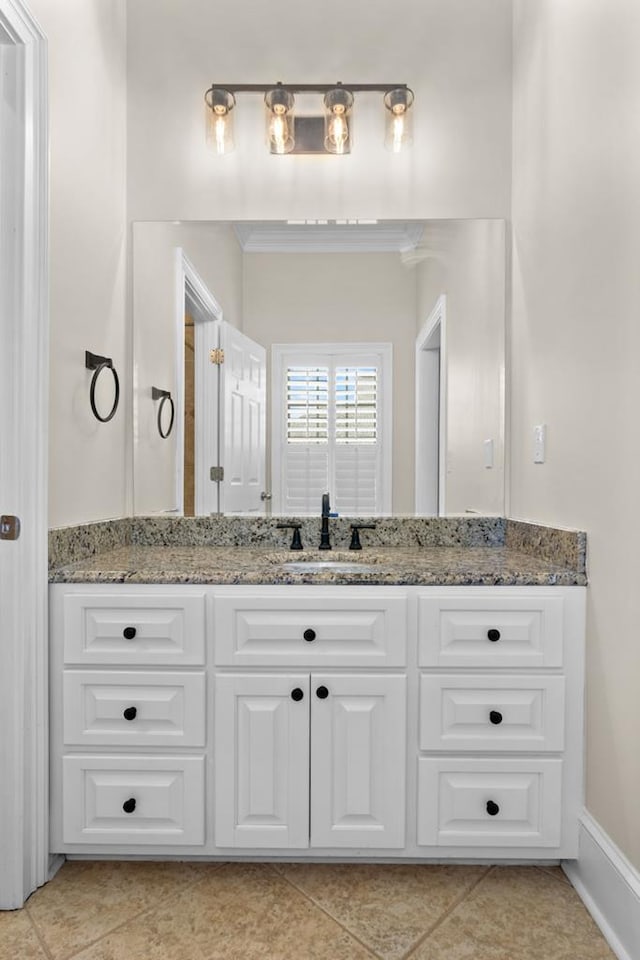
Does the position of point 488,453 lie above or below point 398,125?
below

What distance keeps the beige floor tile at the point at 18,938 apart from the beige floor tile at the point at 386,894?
0.61m

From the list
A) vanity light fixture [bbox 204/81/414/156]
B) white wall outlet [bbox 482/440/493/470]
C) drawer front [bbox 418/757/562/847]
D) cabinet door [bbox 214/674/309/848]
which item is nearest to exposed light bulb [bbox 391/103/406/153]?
vanity light fixture [bbox 204/81/414/156]

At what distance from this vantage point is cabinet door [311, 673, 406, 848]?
1600 mm

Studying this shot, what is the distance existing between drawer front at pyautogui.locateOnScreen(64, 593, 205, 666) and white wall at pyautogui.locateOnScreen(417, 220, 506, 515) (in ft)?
3.36

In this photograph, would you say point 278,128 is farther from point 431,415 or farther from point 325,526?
point 325,526

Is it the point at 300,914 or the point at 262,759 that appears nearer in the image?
the point at 300,914

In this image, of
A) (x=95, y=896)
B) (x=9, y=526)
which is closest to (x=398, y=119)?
(x=9, y=526)

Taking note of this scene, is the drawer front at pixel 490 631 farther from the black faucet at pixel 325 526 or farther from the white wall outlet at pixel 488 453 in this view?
the white wall outlet at pixel 488 453

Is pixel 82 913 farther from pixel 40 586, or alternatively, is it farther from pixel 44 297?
pixel 44 297

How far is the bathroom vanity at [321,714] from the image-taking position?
1.60 m

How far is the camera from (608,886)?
144 cm

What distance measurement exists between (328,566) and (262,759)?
1.79 feet

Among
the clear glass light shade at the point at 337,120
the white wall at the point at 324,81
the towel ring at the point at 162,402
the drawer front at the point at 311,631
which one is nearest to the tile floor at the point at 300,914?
the drawer front at the point at 311,631

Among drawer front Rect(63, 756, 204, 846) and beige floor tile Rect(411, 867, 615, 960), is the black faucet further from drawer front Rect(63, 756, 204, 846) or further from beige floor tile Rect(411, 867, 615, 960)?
beige floor tile Rect(411, 867, 615, 960)
